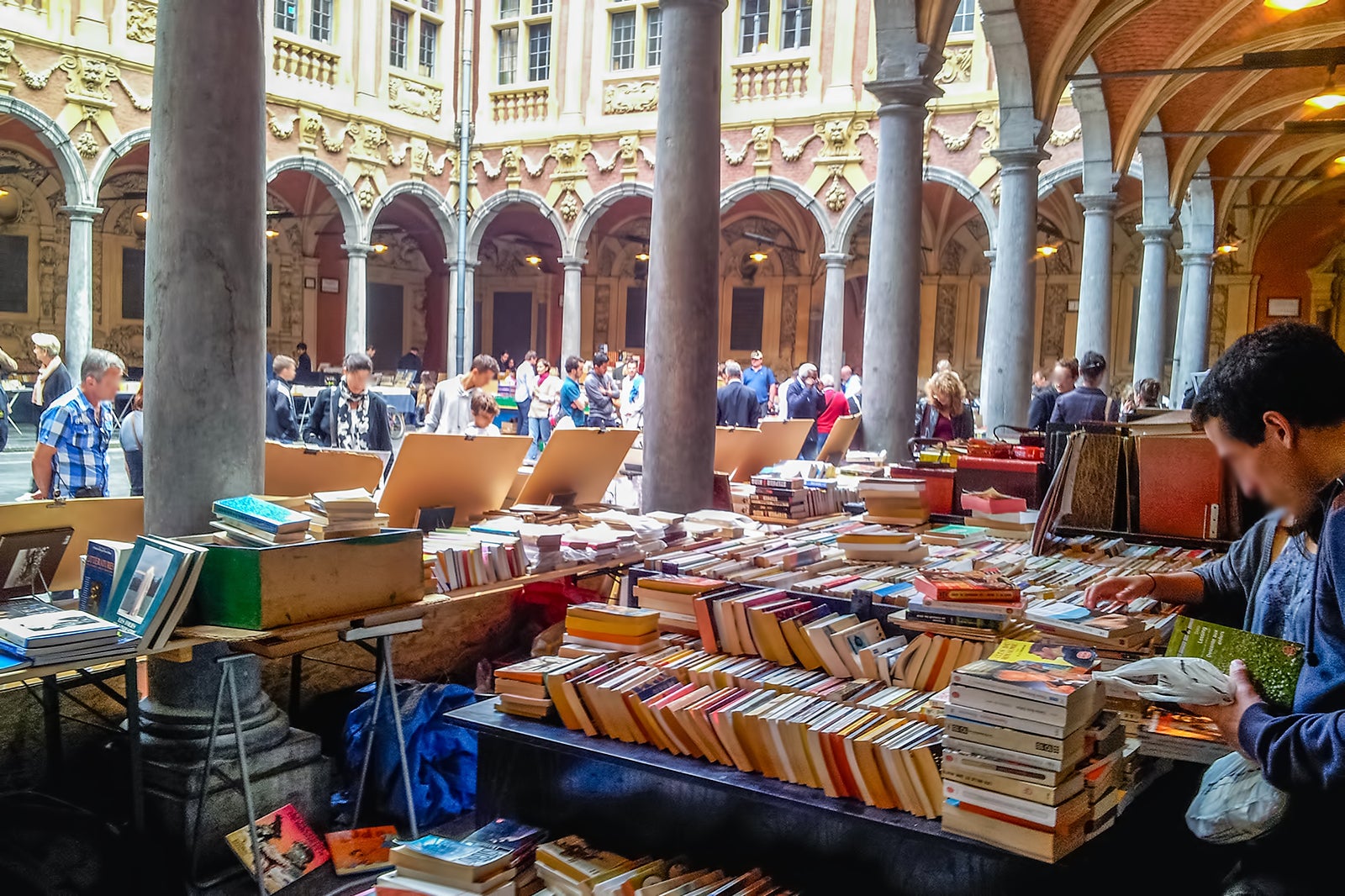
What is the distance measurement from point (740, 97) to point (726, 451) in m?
12.6

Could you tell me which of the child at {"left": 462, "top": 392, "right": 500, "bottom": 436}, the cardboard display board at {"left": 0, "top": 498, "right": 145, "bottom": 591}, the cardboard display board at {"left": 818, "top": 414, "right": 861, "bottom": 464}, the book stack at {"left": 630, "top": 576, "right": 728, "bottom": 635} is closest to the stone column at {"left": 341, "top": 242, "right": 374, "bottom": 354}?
the child at {"left": 462, "top": 392, "right": 500, "bottom": 436}

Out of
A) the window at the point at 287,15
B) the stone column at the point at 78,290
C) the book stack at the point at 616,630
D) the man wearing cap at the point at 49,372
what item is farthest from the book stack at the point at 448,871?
the window at the point at 287,15

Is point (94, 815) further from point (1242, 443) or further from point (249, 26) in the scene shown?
point (1242, 443)

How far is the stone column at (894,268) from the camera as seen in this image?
761cm

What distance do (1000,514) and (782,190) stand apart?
13.8 m

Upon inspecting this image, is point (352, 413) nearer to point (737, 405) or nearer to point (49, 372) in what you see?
point (49, 372)

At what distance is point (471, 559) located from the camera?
4.16 meters

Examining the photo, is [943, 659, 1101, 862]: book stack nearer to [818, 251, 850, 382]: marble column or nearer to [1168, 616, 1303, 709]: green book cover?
[1168, 616, 1303, 709]: green book cover

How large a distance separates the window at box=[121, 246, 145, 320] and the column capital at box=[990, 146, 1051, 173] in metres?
16.0

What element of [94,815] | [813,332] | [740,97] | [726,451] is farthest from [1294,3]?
[813,332]

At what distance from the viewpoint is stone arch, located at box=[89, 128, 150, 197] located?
14.8 meters

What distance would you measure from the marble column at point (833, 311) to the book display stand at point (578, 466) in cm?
1199

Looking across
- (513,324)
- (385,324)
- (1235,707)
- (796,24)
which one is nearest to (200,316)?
(1235,707)

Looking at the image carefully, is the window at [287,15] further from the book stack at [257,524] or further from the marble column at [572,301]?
the book stack at [257,524]
